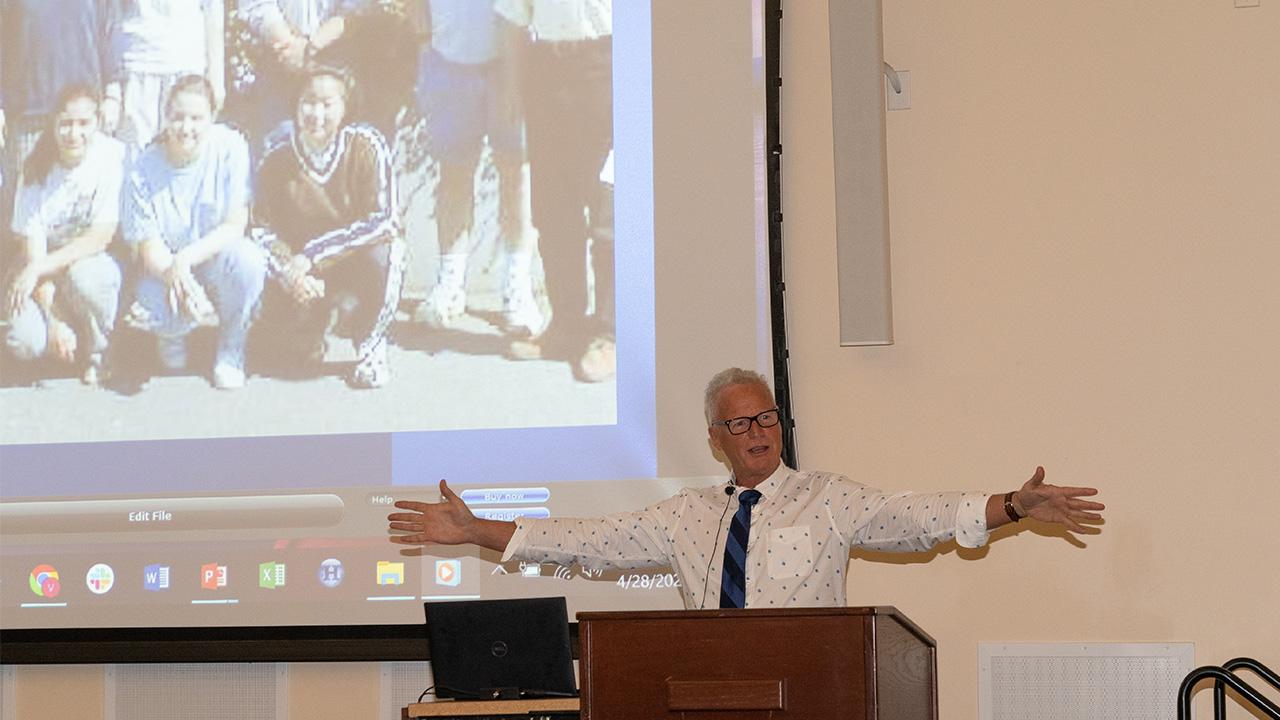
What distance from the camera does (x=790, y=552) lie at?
334cm

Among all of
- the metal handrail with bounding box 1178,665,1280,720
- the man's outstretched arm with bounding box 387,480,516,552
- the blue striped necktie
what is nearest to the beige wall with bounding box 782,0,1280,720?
the metal handrail with bounding box 1178,665,1280,720

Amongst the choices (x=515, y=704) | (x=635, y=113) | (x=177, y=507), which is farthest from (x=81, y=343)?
(x=515, y=704)

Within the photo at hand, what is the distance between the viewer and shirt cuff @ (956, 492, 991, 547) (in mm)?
3117

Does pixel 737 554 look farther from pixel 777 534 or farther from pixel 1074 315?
pixel 1074 315

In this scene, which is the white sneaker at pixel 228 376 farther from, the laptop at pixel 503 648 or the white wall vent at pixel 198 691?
the laptop at pixel 503 648

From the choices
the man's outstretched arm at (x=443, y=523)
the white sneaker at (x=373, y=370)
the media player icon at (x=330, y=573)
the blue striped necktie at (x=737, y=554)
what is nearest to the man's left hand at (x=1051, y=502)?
the blue striped necktie at (x=737, y=554)

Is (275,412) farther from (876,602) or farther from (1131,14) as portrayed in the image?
(1131,14)

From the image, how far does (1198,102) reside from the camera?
4078 mm

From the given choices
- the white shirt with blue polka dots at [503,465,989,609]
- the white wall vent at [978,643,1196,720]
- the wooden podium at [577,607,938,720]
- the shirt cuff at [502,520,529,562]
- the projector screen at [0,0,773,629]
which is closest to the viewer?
the wooden podium at [577,607,938,720]

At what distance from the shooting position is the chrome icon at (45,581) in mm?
4426

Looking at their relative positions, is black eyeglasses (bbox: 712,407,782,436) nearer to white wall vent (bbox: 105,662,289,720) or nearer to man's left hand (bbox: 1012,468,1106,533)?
man's left hand (bbox: 1012,468,1106,533)

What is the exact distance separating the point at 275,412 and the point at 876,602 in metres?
1.84

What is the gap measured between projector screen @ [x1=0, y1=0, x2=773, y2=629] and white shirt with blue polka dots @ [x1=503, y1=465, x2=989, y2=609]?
0.58 metres

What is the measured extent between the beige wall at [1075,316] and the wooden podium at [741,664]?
1616 mm
